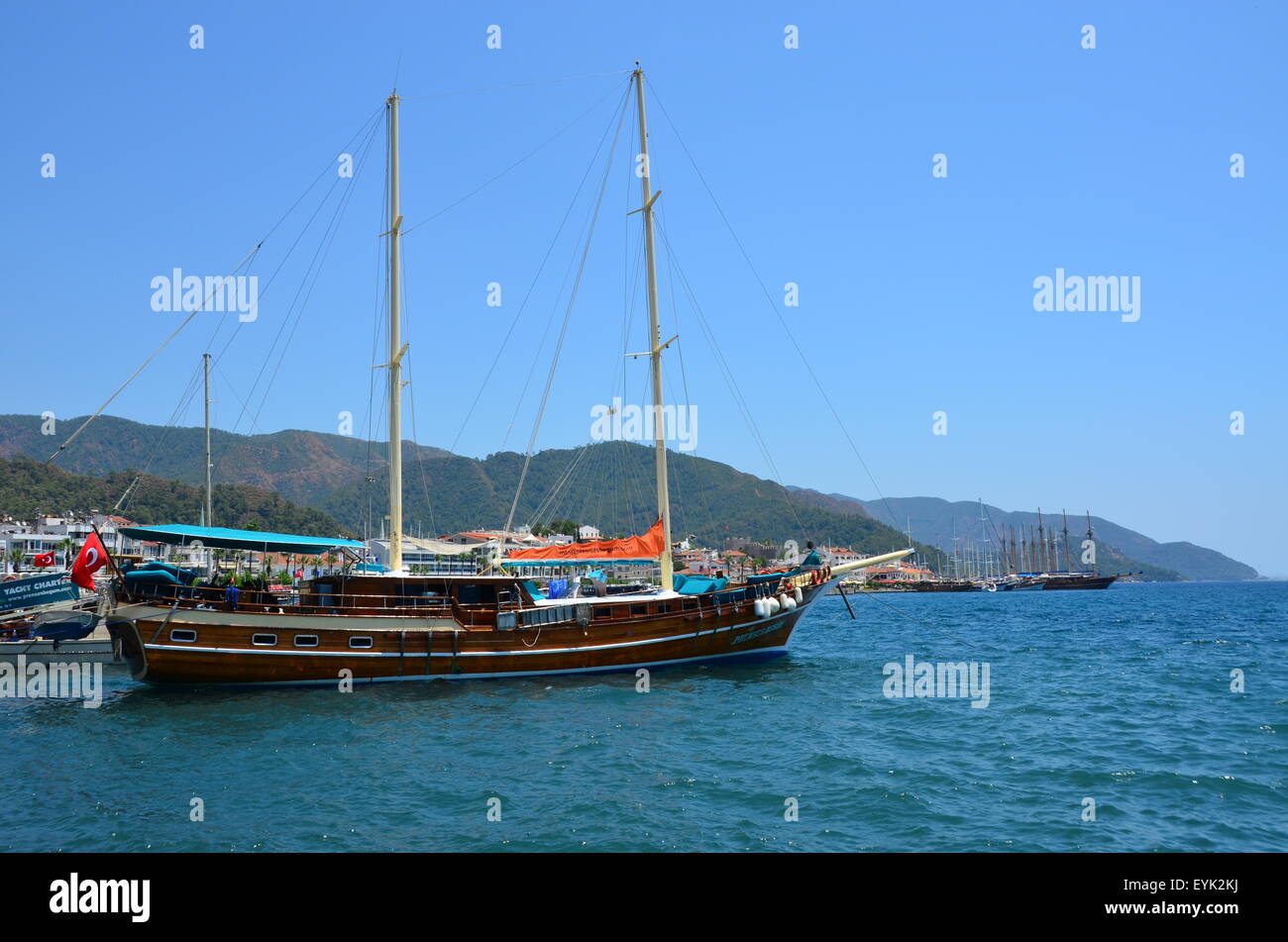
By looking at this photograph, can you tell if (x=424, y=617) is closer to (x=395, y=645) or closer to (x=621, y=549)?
(x=395, y=645)

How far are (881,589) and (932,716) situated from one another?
486ft

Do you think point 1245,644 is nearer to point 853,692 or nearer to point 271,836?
point 853,692

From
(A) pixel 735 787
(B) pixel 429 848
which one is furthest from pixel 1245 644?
(B) pixel 429 848

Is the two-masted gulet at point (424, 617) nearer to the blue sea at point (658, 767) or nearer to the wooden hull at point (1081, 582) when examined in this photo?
the blue sea at point (658, 767)

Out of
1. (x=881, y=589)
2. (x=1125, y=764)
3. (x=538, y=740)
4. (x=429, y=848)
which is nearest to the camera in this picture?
(x=429, y=848)

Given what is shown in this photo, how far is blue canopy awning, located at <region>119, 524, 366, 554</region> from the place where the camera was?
25656mm

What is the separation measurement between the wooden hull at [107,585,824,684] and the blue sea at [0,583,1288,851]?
2.80 feet

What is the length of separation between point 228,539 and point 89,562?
366cm

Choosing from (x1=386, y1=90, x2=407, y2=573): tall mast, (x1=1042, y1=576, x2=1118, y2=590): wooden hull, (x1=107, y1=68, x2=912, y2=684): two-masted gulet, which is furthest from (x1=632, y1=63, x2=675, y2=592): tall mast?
(x1=1042, y1=576, x2=1118, y2=590): wooden hull

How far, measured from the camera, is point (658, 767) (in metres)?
16.7

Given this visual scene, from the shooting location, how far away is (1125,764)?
55.5 feet

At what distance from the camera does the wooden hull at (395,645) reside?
25.0 m

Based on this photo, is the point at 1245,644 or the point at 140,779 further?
the point at 1245,644

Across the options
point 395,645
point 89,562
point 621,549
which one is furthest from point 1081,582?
point 89,562
